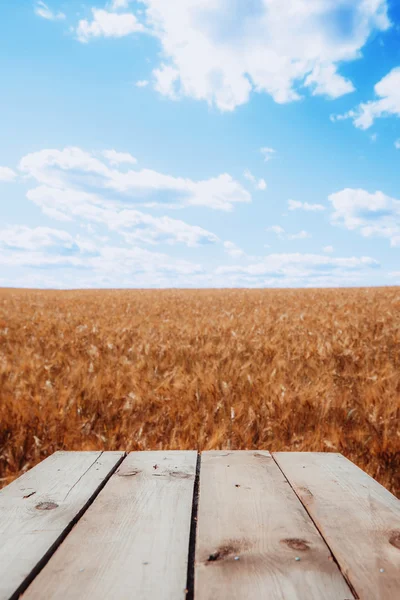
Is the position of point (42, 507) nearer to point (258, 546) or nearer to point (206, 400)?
point (258, 546)

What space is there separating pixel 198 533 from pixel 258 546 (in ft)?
0.55

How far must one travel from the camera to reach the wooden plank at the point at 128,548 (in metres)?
1.03

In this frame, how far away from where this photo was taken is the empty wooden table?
1.04 meters

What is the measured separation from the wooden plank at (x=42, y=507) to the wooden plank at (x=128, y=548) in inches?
1.6

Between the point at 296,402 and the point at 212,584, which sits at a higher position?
the point at 212,584

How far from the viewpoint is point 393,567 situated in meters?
1.13

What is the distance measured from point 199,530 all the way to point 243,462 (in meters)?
0.62

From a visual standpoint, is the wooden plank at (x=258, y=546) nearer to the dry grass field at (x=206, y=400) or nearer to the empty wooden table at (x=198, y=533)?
the empty wooden table at (x=198, y=533)

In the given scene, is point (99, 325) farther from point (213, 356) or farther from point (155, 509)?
point (155, 509)

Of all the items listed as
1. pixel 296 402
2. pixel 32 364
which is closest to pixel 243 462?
pixel 296 402

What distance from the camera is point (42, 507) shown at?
1446 millimetres

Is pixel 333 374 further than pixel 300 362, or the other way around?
pixel 300 362

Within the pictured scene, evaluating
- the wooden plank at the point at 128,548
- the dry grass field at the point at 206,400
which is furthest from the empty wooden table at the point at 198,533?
the dry grass field at the point at 206,400

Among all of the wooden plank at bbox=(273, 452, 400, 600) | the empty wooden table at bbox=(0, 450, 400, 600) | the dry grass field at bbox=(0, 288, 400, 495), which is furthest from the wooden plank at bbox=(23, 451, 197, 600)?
the dry grass field at bbox=(0, 288, 400, 495)
